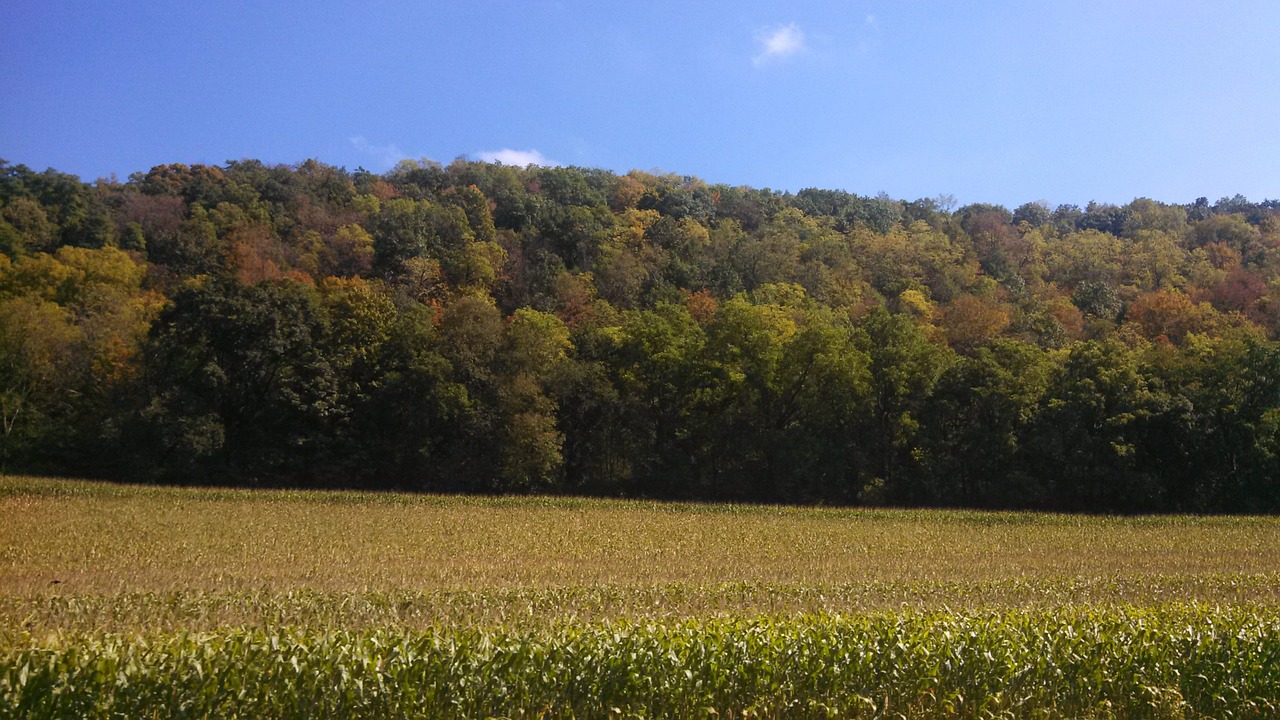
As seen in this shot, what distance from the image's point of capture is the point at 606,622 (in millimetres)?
9625

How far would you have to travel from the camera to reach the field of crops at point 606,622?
7375mm

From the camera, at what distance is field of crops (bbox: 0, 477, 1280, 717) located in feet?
24.2

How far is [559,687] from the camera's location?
7.84 meters

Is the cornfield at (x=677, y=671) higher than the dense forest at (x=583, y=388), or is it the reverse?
the dense forest at (x=583, y=388)

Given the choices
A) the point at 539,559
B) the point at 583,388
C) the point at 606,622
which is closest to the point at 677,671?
the point at 606,622

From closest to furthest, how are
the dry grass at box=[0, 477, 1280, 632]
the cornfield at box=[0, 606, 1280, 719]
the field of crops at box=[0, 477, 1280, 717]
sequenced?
the cornfield at box=[0, 606, 1280, 719] < the field of crops at box=[0, 477, 1280, 717] < the dry grass at box=[0, 477, 1280, 632]

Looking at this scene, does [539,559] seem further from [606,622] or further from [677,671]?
Result: [677,671]

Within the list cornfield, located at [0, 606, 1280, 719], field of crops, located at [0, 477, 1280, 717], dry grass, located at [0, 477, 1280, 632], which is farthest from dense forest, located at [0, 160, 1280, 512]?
cornfield, located at [0, 606, 1280, 719]

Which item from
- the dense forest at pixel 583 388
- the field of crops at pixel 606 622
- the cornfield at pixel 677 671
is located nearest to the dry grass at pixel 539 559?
the field of crops at pixel 606 622

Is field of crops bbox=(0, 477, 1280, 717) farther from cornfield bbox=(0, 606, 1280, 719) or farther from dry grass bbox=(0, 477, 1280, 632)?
dry grass bbox=(0, 477, 1280, 632)

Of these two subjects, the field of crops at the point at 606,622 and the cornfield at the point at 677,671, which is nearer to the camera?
the cornfield at the point at 677,671

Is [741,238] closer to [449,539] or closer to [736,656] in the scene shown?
[449,539]

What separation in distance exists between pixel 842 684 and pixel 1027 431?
38057mm

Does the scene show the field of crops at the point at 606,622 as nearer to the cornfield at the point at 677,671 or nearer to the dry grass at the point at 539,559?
the cornfield at the point at 677,671
